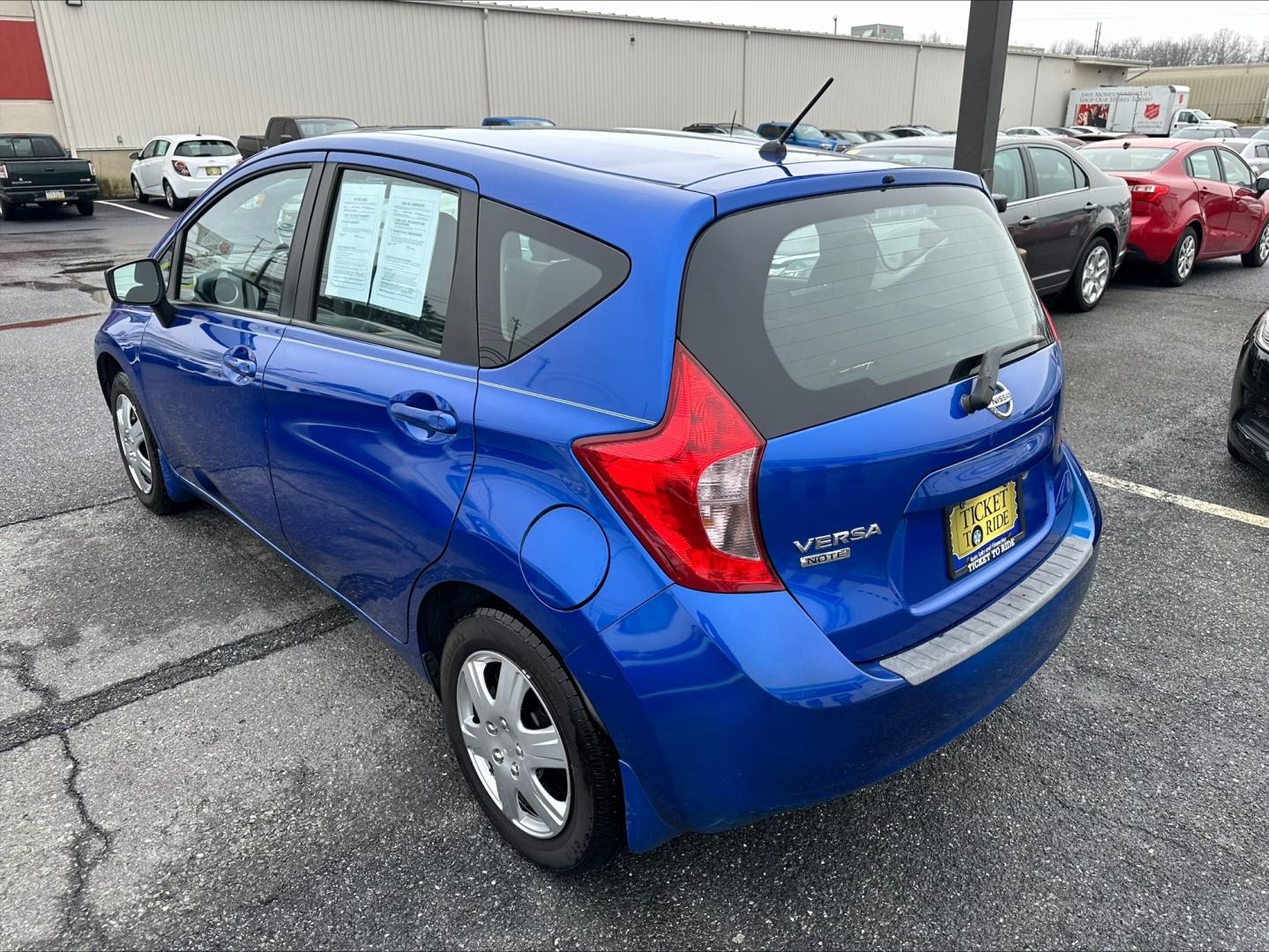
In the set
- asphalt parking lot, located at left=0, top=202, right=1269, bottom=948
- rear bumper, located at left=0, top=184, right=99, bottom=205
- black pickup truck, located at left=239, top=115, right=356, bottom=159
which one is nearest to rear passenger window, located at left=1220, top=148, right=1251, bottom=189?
asphalt parking lot, located at left=0, top=202, right=1269, bottom=948

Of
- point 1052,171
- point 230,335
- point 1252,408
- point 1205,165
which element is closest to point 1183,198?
point 1205,165

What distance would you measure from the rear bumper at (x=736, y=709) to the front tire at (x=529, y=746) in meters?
0.08

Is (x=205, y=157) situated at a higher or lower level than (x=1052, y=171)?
lower

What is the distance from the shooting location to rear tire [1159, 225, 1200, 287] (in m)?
9.62

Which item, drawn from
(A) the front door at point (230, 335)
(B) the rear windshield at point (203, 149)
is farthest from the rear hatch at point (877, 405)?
(B) the rear windshield at point (203, 149)

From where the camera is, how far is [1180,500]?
4508 mm

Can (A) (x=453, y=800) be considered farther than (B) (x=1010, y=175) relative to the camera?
No

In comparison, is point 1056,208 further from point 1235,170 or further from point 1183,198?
point 1235,170

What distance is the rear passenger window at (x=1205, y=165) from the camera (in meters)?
9.58

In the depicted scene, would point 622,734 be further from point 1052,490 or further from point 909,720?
point 1052,490

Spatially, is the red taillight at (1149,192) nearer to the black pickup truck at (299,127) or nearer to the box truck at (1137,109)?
the black pickup truck at (299,127)

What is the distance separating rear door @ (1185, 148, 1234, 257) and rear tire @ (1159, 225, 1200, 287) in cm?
17

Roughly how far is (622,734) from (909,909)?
87 cm

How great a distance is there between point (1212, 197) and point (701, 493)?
10417 millimetres
